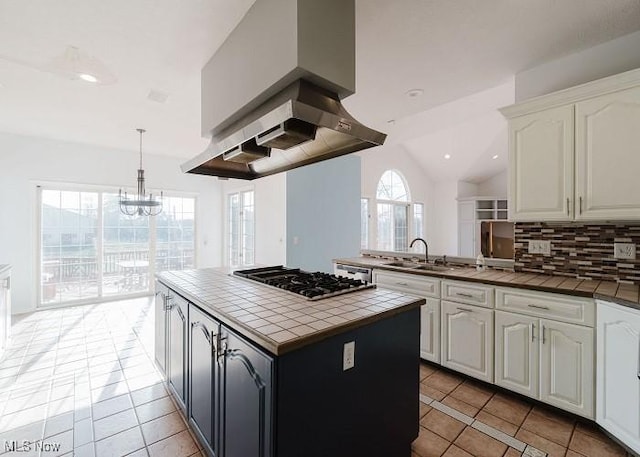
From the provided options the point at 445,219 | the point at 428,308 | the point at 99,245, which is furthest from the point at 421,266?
the point at 445,219

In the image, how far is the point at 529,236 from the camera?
254 centimetres

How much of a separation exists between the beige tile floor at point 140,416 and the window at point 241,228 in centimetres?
274

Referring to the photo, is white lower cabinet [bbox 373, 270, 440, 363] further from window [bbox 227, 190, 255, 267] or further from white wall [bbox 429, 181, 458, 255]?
white wall [bbox 429, 181, 458, 255]

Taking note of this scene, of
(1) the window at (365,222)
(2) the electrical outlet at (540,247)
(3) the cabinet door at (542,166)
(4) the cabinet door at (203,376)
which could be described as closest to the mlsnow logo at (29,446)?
(4) the cabinet door at (203,376)

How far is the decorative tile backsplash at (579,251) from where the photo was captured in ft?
6.86

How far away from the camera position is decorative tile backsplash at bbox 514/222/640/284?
2.09 metres

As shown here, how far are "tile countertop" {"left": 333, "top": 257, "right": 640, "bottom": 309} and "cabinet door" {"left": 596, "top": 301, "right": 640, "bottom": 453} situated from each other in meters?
0.06

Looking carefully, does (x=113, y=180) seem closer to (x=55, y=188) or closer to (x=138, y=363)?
(x=55, y=188)

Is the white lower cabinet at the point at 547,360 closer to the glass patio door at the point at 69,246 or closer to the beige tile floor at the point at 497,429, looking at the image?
the beige tile floor at the point at 497,429

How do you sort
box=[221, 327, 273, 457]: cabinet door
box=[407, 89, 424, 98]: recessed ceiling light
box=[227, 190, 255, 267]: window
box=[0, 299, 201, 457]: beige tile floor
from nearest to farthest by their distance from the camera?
box=[221, 327, 273, 457]: cabinet door
box=[0, 299, 201, 457]: beige tile floor
box=[407, 89, 424, 98]: recessed ceiling light
box=[227, 190, 255, 267]: window

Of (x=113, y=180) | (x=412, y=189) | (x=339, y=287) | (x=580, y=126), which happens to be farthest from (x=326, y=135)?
(x=412, y=189)

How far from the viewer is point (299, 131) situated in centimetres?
158

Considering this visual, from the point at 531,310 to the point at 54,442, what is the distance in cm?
324

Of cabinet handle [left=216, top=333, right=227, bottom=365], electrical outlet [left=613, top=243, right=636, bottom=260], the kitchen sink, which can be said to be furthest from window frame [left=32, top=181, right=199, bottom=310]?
electrical outlet [left=613, top=243, right=636, bottom=260]
